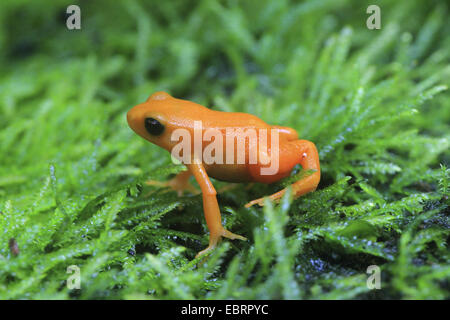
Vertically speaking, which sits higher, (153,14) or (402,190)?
(153,14)

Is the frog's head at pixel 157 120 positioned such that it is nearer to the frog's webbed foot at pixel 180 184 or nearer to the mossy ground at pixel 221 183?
the mossy ground at pixel 221 183

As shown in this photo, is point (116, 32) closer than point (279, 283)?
No

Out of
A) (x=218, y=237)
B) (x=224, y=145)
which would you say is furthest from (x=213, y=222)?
(x=224, y=145)

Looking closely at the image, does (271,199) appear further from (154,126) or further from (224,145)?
(154,126)

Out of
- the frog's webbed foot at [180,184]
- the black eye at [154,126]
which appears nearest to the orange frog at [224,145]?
the black eye at [154,126]

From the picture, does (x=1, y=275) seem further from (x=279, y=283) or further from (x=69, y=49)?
(x=69, y=49)

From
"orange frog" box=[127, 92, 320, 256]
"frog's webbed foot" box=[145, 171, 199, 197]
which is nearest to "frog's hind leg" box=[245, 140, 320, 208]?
"orange frog" box=[127, 92, 320, 256]
